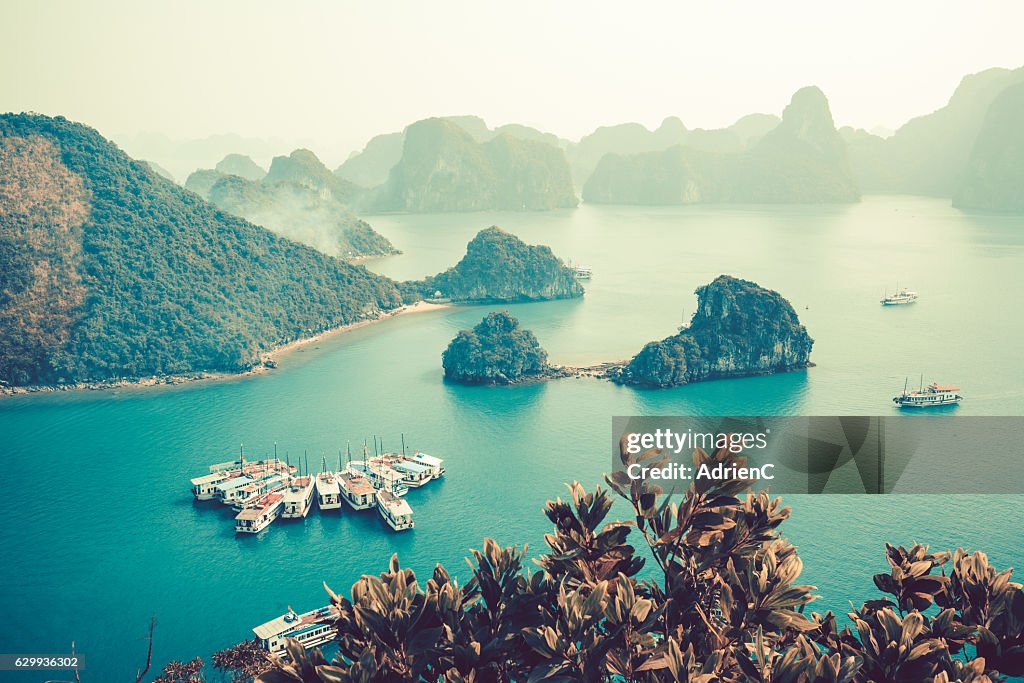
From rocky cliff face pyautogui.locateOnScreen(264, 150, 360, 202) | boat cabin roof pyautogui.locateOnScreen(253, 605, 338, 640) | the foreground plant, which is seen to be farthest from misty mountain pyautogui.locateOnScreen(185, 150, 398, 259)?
the foreground plant

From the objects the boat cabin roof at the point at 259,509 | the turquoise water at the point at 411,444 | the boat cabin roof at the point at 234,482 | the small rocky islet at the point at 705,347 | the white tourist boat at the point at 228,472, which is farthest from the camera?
the small rocky islet at the point at 705,347

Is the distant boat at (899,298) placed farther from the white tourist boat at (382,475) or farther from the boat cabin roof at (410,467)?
the white tourist boat at (382,475)

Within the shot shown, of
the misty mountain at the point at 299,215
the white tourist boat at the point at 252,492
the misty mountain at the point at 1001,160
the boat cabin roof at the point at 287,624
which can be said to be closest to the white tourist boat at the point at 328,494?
the white tourist boat at the point at 252,492

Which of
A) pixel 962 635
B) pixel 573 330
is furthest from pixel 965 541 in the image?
pixel 573 330

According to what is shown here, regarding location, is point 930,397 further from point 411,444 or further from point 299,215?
point 299,215

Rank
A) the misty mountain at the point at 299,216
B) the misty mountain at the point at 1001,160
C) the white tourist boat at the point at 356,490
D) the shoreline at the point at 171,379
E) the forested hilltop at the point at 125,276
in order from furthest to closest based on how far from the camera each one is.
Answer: the misty mountain at the point at 1001,160
the misty mountain at the point at 299,216
the forested hilltop at the point at 125,276
the shoreline at the point at 171,379
the white tourist boat at the point at 356,490

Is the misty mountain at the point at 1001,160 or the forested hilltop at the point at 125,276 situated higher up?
the misty mountain at the point at 1001,160
